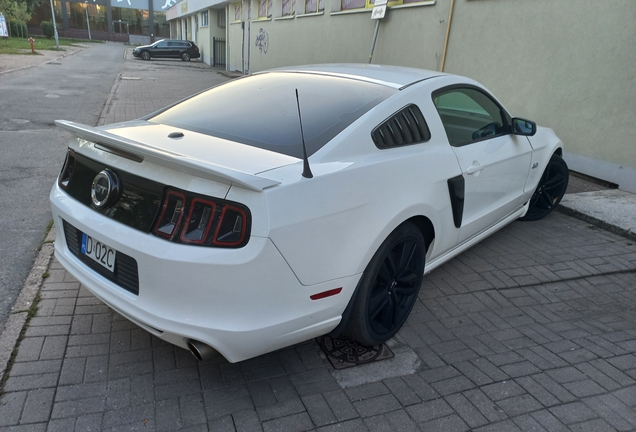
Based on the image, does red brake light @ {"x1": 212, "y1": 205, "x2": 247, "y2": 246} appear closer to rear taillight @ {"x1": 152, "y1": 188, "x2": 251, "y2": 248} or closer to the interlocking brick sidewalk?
rear taillight @ {"x1": 152, "y1": 188, "x2": 251, "y2": 248}

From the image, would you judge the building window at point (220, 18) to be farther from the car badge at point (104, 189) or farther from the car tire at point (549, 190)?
the car badge at point (104, 189)

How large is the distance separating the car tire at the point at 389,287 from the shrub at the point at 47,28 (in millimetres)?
61265

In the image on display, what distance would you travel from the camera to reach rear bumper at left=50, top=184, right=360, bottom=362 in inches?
79.6

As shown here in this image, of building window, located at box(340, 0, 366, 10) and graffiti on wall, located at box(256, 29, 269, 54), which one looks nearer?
building window, located at box(340, 0, 366, 10)

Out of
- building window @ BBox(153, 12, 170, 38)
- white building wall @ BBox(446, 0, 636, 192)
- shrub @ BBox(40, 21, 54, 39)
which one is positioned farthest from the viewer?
building window @ BBox(153, 12, 170, 38)

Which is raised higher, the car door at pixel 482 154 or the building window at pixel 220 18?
the building window at pixel 220 18

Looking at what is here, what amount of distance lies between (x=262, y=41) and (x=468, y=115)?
60.7 feet

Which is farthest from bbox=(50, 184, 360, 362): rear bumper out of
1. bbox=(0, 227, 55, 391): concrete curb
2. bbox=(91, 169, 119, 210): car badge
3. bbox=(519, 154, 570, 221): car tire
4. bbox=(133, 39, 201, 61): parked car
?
bbox=(133, 39, 201, 61): parked car

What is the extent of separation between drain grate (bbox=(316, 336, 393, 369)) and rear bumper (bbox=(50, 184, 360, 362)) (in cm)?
56

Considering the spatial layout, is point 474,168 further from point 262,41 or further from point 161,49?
point 161,49

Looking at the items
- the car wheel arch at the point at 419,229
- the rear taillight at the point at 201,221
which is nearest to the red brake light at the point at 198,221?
the rear taillight at the point at 201,221

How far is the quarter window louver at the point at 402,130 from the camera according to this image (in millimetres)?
2734

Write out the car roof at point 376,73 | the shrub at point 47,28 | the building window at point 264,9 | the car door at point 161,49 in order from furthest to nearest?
the shrub at point 47,28 < the car door at point 161,49 < the building window at point 264,9 < the car roof at point 376,73

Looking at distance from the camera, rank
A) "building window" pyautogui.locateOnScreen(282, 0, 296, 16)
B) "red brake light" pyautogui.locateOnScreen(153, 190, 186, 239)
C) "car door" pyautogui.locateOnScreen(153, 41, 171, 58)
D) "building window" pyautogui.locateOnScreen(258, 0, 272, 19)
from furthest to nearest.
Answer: "car door" pyautogui.locateOnScreen(153, 41, 171, 58) → "building window" pyautogui.locateOnScreen(258, 0, 272, 19) → "building window" pyautogui.locateOnScreen(282, 0, 296, 16) → "red brake light" pyautogui.locateOnScreen(153, 190, 186, 239)
